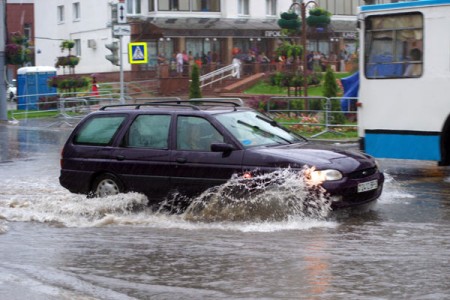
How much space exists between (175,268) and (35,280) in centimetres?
135

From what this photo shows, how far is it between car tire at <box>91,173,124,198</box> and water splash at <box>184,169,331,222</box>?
1457 mm

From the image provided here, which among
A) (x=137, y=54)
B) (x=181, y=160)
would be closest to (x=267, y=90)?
(x=137, y=54)

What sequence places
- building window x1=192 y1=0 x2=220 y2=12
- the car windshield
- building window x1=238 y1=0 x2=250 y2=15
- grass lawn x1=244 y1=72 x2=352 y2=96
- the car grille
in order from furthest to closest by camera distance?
building window x1=238 y1=0 x2=250 y2=15, building window x1=192 y1=0 x2=220 y2=12, grass lawn x1=244 y1=72 x2=352 y2=96, the car windshield, the car grille

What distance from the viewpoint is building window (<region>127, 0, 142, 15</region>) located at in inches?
2242

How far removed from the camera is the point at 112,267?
8.77 m

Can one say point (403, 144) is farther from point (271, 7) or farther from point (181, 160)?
point (271, 7)

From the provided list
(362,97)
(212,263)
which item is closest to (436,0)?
(362,97)

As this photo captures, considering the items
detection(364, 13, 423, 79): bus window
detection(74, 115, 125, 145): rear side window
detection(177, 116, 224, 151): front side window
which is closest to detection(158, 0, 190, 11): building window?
detection(364, 13, 423, 79): bus window

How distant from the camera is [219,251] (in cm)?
945

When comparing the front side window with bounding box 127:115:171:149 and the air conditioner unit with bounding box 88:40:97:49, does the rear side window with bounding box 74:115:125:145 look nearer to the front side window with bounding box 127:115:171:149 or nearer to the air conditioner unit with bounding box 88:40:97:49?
the front side window with bounding box 127:115:171:149

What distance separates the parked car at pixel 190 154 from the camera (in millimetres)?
10953

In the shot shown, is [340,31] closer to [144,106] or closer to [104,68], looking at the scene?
[104,68]

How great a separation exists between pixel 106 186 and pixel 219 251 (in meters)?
3.41

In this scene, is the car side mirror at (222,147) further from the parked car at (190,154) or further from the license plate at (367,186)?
the license plate at (367,186)
